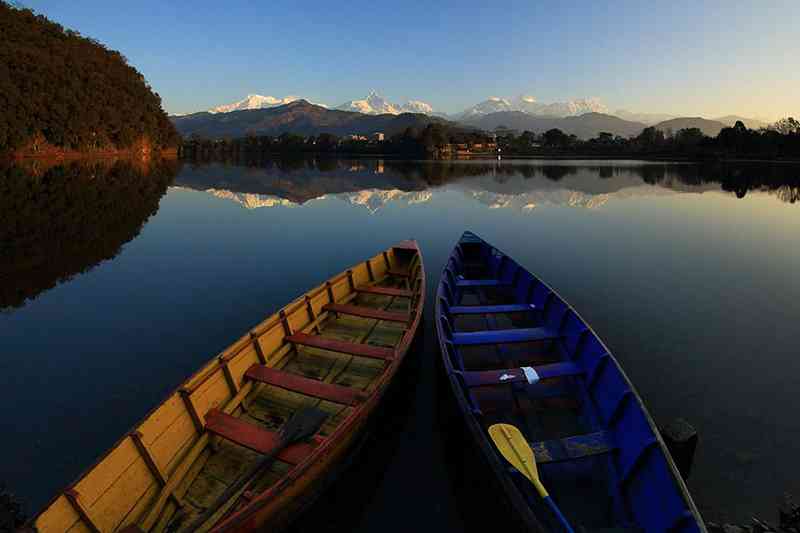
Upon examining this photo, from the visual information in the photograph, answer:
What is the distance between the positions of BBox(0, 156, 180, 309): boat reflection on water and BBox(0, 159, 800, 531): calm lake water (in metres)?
0.17

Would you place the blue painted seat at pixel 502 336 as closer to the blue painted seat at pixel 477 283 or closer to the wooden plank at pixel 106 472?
the blue painted seat at pixel 477 283

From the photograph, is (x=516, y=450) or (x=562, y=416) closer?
(x=516, y=450)

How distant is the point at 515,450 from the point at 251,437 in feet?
12.5

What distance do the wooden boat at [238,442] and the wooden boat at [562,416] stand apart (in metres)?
1.72

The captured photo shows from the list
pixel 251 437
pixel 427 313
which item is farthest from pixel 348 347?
pixel 427 313

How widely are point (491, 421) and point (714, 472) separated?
3.77m

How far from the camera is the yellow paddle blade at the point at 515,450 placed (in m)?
5.15

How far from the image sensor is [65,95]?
8844 cm

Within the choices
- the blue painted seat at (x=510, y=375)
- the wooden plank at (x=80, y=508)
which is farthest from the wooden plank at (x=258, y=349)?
the blue painted seat at (x=510, y=375)

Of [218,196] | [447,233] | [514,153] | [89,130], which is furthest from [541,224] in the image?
[514,153]

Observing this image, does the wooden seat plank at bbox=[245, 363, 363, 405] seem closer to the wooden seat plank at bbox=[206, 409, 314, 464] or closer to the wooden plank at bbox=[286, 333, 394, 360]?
the wooden seat plank at bbox=[206, 409, 314, 464]

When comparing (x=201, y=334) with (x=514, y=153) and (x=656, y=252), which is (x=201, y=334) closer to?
(x=656, y=252)

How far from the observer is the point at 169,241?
23.2 metres

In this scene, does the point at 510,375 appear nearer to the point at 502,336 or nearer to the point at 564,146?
the point at 502,336
